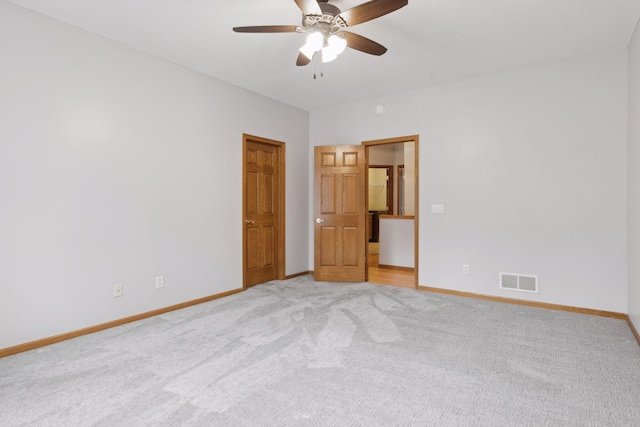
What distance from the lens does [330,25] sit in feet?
8.59

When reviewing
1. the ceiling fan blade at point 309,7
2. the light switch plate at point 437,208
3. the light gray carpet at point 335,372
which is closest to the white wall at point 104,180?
the light gray carpet at point 335,372

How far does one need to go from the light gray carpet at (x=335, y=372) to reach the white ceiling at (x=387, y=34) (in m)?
2.70

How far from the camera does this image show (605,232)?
3.60 metres

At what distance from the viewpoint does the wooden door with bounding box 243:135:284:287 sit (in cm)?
492

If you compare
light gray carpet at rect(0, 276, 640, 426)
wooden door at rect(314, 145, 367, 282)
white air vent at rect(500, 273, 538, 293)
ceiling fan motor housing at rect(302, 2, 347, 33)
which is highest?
ceiling fan motor housing at rect(302, 2, 347, 33)

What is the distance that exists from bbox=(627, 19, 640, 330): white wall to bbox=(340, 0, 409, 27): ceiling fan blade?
2341mm

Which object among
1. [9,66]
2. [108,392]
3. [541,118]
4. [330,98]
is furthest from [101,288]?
[541,118]

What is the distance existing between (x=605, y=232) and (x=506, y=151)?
1295mm

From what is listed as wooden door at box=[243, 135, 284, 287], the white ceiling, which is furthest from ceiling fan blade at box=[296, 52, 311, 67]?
wooden door at box=[243, 135, 284, 287]

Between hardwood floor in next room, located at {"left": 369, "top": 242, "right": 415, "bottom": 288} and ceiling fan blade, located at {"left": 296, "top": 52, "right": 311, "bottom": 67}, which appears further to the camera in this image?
hardwood floor in next room, located at {"left": 369, "top": 242, "right": 415, "bottom": 288}

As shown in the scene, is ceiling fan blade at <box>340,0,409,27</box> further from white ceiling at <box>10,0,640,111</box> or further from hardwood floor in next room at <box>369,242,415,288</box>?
hardwood floor in next room at <box>369,242,415,288</box>

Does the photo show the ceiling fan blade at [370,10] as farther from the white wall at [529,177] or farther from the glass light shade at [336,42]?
the white wall at [529,177]

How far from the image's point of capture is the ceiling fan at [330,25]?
2307 mm

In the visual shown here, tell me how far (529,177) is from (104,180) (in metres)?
4.46
